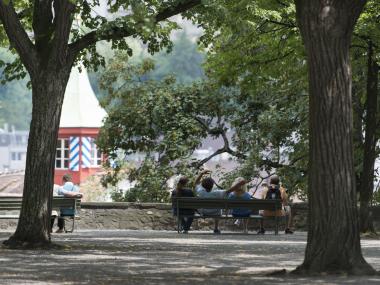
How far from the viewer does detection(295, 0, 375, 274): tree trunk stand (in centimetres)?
1460

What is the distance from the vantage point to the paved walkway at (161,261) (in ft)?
46.1

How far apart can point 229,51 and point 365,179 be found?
456 centimetres

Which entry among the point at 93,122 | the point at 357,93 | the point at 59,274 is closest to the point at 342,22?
the point at 59,274

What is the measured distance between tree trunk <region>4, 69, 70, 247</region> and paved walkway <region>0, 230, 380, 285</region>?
630 millimetres

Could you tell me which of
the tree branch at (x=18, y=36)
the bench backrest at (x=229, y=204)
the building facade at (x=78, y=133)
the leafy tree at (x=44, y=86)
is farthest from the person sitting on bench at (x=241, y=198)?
the building facade at (x=78, y=133)

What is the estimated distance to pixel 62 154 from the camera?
11112 cm

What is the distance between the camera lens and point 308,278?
14.2 meters

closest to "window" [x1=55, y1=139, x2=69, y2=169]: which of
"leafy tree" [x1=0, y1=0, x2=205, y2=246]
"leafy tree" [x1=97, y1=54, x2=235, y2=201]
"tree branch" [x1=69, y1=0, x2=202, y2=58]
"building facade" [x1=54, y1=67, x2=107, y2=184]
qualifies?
"building facade" [x1=54, y1=67, x2=107, y2=184]

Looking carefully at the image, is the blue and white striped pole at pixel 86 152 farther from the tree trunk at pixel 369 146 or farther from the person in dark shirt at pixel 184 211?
the tree trunk at pixel 369 146

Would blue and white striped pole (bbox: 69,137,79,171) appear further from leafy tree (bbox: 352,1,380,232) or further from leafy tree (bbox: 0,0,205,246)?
leafy tree (bbox: 0,0,205,246)

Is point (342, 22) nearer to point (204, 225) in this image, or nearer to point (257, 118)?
point (204, 225)

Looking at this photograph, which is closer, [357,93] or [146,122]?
[357,93]

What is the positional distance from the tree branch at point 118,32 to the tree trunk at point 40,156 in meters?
0.63

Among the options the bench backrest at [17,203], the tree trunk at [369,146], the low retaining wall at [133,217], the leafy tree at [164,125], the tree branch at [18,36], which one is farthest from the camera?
the leafy tree at [164,125]
